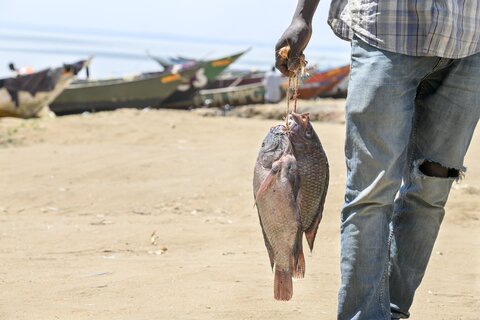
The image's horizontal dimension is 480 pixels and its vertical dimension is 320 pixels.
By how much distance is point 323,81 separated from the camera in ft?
69.4

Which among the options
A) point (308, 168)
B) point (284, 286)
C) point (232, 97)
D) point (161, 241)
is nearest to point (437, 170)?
point (308, 168)

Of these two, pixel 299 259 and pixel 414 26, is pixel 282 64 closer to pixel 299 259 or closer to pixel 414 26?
pixel 414 26

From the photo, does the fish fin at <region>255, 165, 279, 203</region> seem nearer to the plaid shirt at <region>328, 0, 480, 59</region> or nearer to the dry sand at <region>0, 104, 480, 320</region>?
the plaid shirt at <region>328, 0, 480, 59</region>

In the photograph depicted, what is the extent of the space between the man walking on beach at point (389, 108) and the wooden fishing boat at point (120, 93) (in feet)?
48.3

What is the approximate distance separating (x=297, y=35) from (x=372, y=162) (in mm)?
539

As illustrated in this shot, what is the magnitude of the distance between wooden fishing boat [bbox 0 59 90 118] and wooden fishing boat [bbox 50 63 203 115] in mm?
1119

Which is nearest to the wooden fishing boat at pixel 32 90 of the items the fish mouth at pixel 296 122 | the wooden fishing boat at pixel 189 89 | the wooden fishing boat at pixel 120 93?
the wooden fishing boat at pixel 120 93

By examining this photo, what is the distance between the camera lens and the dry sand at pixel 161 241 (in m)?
4.27

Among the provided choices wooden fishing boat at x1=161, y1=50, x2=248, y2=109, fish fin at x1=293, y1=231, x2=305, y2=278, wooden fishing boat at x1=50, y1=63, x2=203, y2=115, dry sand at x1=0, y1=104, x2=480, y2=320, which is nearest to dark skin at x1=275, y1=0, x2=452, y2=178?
fish fin at x1=293, y1=231, x2=305, y2=278

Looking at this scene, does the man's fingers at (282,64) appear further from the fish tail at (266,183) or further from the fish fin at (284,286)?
the fish fin at (284,286)

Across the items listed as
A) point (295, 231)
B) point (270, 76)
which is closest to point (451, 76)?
point (295, 231)

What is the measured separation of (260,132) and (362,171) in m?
9.96

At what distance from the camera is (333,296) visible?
4.47 m

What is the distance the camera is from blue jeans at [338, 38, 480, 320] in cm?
331
